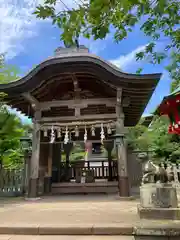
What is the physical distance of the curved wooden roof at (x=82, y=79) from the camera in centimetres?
752

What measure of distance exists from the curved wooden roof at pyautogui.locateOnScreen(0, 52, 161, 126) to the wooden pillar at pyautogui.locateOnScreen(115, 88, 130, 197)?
0.56m

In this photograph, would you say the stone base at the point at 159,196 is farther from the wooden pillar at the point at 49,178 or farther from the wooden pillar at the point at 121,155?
the wooden pillar at the point at 49,178

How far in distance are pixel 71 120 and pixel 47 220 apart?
4766 millimetres

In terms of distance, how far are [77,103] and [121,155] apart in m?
2.63

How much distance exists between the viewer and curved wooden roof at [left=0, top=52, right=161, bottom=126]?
7520 millimetres

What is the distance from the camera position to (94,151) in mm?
30453

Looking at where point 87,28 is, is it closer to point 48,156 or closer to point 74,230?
point 74,230

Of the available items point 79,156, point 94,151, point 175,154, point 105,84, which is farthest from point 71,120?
point 94,151

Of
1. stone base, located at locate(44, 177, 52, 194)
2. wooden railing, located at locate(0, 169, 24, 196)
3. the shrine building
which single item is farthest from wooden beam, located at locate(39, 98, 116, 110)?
stone base, located at locate(44, 177, 52, 194)

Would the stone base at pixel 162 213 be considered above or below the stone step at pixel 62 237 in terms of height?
above

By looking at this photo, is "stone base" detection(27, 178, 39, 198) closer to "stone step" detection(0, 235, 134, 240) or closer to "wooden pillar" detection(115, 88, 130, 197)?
"wooden pillar" detection(115, 88, 130, 197)

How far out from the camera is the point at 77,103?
8641mm

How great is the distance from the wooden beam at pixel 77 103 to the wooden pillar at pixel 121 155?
0.41 m

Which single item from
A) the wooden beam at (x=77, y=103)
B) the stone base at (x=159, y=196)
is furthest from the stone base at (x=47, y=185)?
the stone base at (x=159, y=196)
